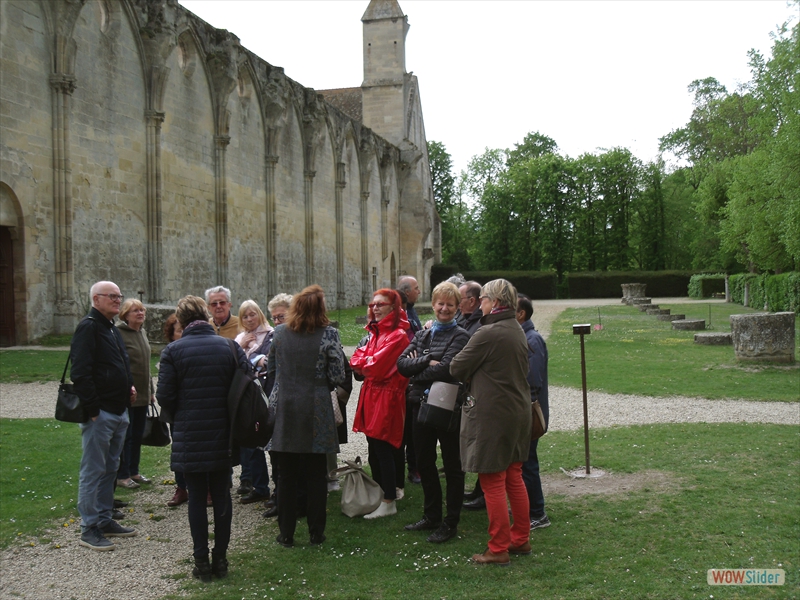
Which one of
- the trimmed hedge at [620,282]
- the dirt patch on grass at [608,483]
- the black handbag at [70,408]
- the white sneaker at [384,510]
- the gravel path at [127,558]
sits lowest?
the gravel path at [127,558]

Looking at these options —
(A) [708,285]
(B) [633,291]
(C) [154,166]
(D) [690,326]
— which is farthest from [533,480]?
(A) [708,285]

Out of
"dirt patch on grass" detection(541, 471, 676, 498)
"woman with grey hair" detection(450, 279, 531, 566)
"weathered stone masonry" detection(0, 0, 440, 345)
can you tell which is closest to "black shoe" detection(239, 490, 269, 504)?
"woman with grey hair" detection(450, 279, 531, 566)

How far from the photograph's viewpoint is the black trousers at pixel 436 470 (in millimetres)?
5207

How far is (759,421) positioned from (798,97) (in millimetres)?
17943

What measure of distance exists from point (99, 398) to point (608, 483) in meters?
4.21

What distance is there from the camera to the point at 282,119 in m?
27.8

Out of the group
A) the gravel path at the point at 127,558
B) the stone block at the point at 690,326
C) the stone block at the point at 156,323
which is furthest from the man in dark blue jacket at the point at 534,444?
the stone block at the point at 690,326

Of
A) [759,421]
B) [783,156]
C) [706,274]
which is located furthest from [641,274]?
[759,421]

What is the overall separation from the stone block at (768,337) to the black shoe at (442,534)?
38.7ft

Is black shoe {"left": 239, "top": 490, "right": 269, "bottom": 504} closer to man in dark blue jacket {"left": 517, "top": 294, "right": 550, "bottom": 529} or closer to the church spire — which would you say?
man in dark blue jacket {"left": 517, "top": 294, "right": 550, "bottom": 529}

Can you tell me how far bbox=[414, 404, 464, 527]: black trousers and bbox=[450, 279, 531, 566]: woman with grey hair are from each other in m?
0.43

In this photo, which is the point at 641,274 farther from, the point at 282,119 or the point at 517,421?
the point at 517,421

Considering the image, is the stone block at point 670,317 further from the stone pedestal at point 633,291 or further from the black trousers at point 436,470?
the black trousers at point 436,470

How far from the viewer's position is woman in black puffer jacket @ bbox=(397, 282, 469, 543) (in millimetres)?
5164
